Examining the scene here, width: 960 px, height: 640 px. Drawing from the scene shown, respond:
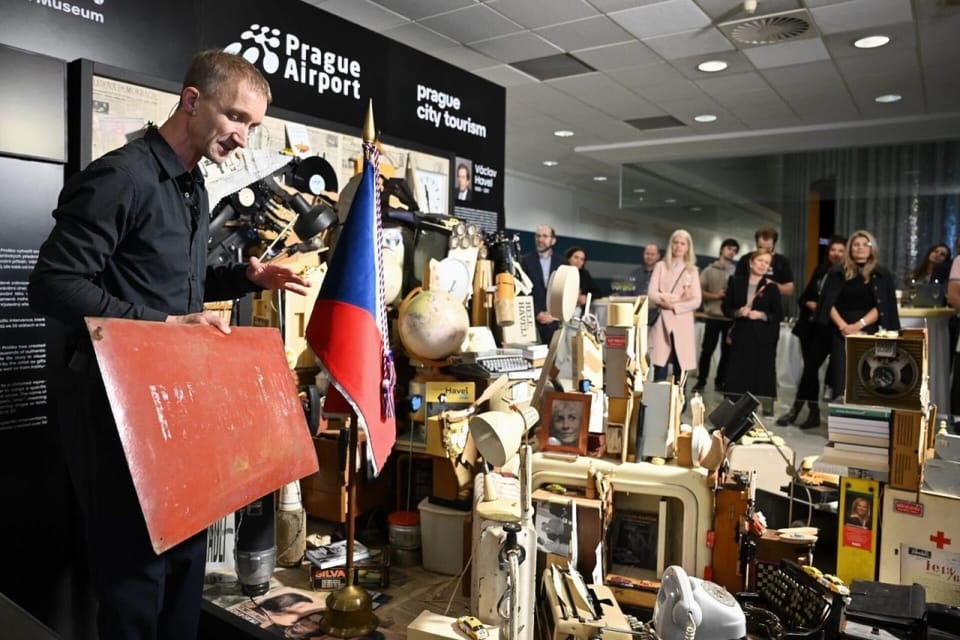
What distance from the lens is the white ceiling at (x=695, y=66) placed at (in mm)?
4613

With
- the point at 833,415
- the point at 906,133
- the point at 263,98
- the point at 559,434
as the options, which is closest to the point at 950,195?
the point at 906,133

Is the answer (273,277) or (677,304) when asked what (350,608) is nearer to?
(273,277)

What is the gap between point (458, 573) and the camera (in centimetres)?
284

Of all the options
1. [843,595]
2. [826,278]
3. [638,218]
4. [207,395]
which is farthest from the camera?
[638,218]

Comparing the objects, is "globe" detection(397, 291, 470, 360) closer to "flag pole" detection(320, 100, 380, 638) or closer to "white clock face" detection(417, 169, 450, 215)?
"flag pole" detection(320, 100, 380, 638)

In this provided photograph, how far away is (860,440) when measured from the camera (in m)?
2.58

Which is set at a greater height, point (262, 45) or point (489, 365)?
point (262, 45)

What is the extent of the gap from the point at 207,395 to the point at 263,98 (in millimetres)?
728

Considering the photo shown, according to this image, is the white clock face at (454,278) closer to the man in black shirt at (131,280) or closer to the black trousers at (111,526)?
the man in black shirt at (131,280)

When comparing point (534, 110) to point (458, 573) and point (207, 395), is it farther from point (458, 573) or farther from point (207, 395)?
point (207, 395)

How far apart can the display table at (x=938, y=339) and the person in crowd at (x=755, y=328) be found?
1063 millimetres

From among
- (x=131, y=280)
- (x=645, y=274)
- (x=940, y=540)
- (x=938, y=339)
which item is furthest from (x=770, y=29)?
(x=131, y=280)

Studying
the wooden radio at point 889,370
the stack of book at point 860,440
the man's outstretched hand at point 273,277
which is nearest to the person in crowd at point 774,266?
the wooden radio at point 889,370

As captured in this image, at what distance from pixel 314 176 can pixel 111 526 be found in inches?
88.5
